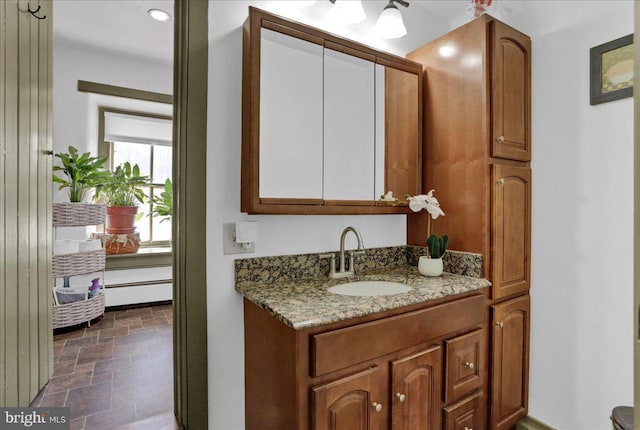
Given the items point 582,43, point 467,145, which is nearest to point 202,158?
point 467,145

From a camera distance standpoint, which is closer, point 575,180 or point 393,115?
point 575,180

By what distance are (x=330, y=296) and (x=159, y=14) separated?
9.23 feet

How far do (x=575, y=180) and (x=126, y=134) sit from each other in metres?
4.32

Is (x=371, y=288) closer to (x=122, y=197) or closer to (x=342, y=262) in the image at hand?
(x=342, y=262)

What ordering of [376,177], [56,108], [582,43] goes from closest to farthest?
[582,43] → [376,177] → [56,108]

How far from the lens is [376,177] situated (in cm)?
185

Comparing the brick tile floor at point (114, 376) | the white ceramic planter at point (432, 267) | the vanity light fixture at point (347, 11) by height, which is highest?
the vanity light fixture at point (347, 11)

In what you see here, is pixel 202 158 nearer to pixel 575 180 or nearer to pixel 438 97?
pixel 438 97

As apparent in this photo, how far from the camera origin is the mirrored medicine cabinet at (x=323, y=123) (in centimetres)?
146

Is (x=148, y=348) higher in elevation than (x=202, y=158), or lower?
lower

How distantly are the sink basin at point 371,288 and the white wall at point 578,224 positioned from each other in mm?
850

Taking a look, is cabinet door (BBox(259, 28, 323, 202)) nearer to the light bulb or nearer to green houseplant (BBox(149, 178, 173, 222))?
the light bulb

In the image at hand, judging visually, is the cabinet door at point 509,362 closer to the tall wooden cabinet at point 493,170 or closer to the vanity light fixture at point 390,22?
the tall wooden cabinet at point 493,170

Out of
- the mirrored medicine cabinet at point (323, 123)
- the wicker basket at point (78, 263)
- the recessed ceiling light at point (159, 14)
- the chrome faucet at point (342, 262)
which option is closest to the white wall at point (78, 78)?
the recessed ceiling light at point (159, 14)
